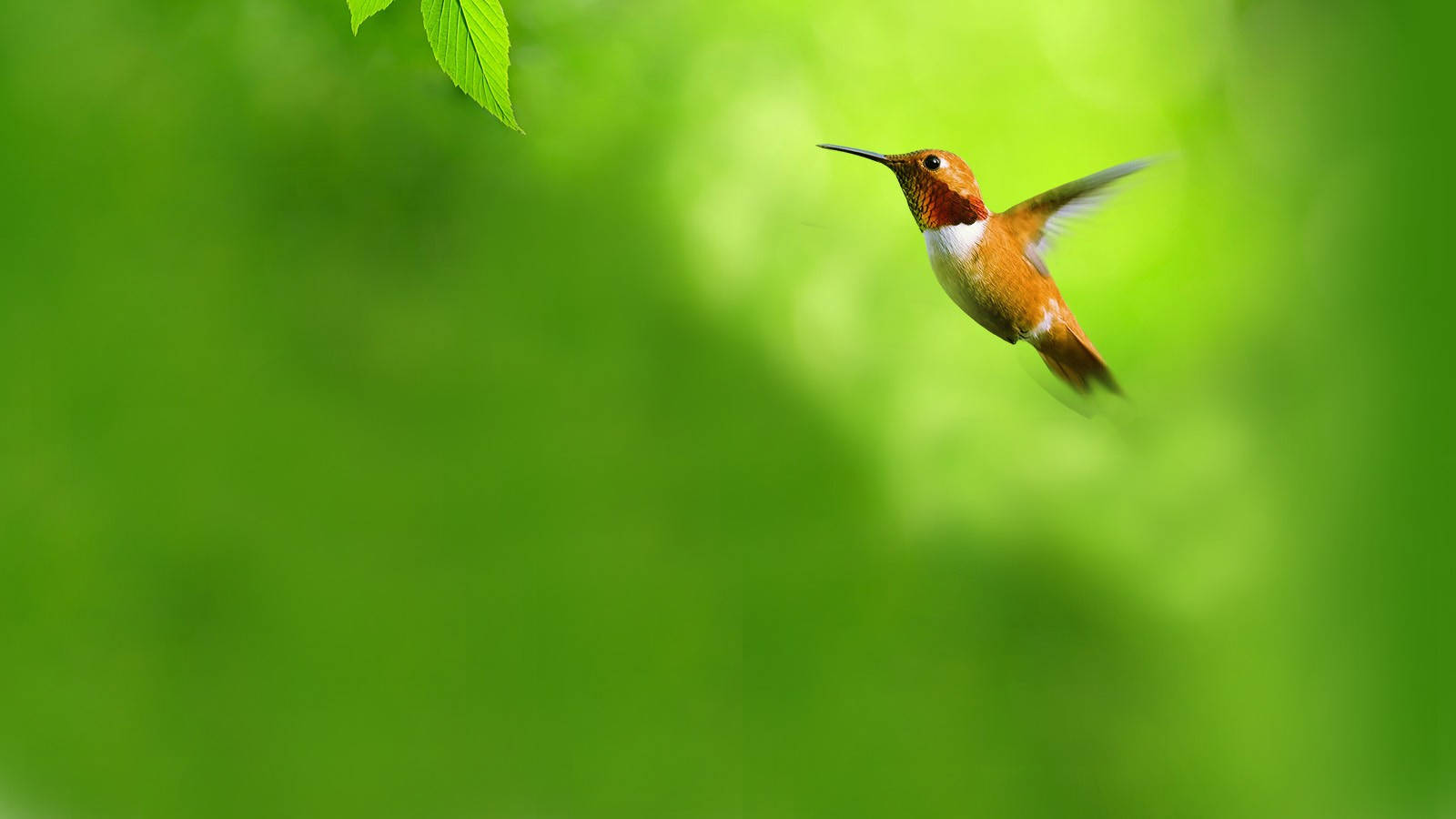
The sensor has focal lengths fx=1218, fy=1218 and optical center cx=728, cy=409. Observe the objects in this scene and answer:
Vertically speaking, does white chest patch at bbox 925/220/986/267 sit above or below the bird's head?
below

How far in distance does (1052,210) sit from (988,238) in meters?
0.05

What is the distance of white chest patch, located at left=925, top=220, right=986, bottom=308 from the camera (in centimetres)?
93

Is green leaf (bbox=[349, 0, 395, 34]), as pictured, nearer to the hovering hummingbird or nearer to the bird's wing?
the hovering hummingbird

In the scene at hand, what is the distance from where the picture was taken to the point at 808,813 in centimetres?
130

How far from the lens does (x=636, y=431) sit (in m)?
1.30

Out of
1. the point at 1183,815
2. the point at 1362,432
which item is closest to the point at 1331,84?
the point at 1362,432

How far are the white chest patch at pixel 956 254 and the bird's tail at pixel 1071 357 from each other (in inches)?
2.9

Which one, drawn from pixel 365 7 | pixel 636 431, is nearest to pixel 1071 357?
pixel 636 431

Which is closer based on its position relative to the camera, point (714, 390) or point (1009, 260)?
point (1009, 260)

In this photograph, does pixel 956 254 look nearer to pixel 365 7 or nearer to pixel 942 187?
pixel 942 187

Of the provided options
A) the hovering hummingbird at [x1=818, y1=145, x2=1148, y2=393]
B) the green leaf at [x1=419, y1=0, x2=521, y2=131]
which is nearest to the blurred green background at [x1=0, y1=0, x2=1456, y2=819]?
the hovering hummingbird at [x1=818, y1=145, x2=1148, y2=393]

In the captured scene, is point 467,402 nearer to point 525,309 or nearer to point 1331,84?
point 525,309

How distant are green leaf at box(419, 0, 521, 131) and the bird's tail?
0.50m

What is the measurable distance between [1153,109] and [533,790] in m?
0.99
